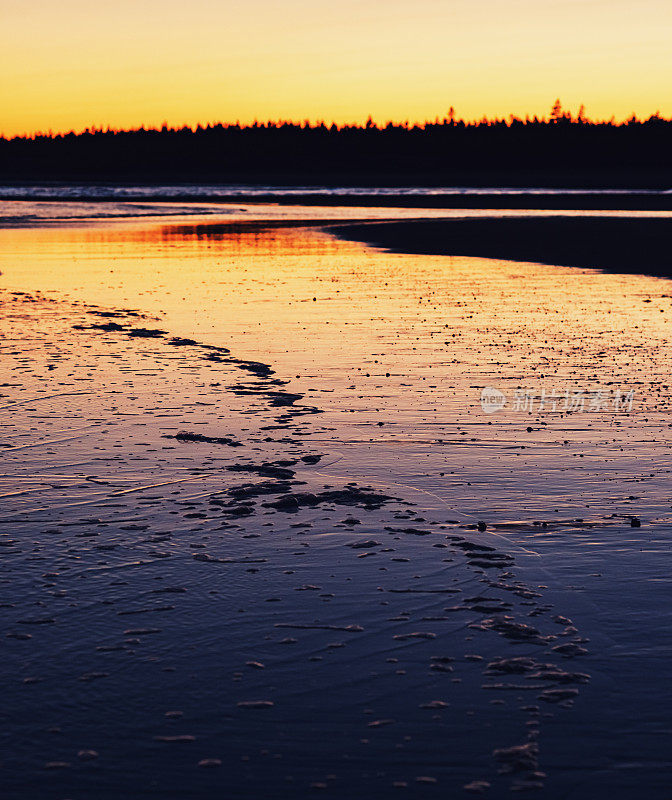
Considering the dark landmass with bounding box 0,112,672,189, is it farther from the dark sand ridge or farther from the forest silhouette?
the dark sand ridge

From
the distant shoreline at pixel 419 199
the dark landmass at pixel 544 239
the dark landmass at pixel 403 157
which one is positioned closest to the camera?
the dark landmass at pixel 544 239

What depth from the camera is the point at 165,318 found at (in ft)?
51.7

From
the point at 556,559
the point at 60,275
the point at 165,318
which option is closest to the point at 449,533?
the point at 556,559

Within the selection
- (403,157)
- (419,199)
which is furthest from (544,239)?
(403,157)

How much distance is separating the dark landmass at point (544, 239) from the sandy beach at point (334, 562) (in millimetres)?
13130

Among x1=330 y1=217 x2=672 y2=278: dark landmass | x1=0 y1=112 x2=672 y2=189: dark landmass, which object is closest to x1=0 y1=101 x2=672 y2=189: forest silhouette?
x1=0 y1=112 x2=672 y2=189: dark landmass

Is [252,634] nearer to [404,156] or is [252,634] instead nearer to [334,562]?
[334,562]

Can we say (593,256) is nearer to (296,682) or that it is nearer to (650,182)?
(296,682)

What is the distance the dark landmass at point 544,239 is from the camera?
27062 mm

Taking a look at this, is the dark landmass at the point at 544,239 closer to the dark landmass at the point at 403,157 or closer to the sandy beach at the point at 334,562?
the sandy beach at the point at 334,562

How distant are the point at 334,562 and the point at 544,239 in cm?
3031

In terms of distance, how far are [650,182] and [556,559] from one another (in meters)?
106

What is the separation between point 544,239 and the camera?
113ft

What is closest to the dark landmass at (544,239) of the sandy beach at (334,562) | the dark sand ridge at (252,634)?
the sandy beach at (334,562)
